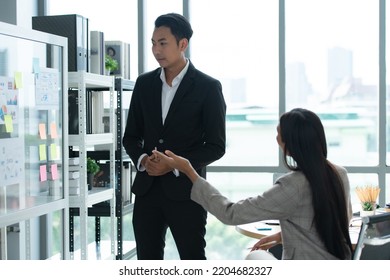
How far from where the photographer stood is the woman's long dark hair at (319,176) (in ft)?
6.13

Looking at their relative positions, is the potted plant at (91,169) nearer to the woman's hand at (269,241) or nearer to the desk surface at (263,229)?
the desk surface at (263,229)

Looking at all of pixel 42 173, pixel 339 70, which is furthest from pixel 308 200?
pixel 339 70

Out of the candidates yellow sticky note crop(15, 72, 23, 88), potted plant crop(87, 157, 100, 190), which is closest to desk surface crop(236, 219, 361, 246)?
yellow sticky note crop(15, 72, 23, 88)

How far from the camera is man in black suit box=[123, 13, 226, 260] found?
247 cm

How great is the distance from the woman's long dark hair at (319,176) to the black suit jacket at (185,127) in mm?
607

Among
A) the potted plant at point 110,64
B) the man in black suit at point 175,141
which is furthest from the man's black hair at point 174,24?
the potted plant at point 110,64

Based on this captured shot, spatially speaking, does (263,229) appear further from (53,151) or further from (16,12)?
(16,12)

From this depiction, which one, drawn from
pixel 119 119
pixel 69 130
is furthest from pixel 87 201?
pixel 119 119

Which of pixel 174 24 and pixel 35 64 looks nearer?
pixel 174 24

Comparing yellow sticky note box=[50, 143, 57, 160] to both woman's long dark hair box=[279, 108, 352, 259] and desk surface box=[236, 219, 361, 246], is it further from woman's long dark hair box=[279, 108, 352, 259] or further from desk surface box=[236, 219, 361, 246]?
woman's long dark hair box=[279, 108, 352, 259]

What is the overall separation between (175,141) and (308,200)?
770mm

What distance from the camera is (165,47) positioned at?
2.52 meters

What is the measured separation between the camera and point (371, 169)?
13.9ft
